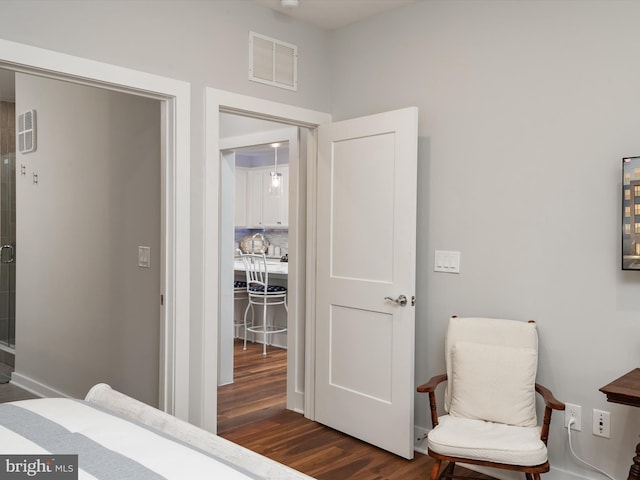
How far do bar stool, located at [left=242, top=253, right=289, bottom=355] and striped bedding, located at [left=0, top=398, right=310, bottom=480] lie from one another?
14.1 ft

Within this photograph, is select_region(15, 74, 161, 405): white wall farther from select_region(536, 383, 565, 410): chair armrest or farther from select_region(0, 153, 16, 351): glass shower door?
select_region(536, 383, 565, 410): chair armrest

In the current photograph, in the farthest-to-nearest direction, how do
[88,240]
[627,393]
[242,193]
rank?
[242,193] → [88,240] → [627,393]

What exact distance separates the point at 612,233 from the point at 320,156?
70.4 inches

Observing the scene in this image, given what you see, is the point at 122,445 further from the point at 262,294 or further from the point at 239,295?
the point at 239,295

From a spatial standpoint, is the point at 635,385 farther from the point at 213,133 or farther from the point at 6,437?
the point at 213,133

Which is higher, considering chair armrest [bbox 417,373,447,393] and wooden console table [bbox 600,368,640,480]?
wooden console table [bbox 600,368,640,480]

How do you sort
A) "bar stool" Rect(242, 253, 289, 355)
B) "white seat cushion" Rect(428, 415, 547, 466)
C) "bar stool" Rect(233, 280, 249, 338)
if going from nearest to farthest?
1. "white seat cushion" Rect(428, 415, 547, 466)
2. "bar stool" Rect(242, 253, 289, 355)
3. "bar stool" Rect(233, 280, 249, 338)

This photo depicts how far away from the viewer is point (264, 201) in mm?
8219

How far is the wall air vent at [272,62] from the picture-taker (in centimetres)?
321

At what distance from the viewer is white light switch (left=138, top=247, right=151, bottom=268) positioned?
10.6 feet

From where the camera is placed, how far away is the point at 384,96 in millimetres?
3414

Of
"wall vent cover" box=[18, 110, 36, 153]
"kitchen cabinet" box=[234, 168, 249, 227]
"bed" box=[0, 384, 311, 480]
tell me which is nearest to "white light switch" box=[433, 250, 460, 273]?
"bed" box=[0, 384, 311, 480]

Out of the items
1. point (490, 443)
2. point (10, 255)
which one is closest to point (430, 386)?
point (490, 443)

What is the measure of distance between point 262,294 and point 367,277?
9.44 ft
